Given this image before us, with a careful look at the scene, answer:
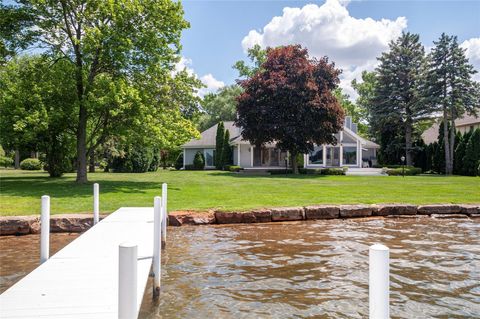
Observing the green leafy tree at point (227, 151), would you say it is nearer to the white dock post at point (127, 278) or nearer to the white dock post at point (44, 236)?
the white dock post at point (44, 236)

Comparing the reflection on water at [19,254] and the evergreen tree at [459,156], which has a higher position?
the evergreen tree at [459,156]

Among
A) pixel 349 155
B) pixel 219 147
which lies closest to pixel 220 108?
pixel 219 147

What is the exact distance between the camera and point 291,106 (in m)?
30.5

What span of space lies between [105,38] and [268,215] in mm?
11220

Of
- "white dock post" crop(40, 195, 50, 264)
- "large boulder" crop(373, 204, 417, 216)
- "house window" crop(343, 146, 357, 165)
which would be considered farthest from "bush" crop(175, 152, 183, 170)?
"white dock post" crop(40, 195, 50, 264)

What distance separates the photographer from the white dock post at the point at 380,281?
7.61 feet

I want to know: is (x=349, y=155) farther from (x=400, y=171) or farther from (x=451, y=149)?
(x=451, y=149)

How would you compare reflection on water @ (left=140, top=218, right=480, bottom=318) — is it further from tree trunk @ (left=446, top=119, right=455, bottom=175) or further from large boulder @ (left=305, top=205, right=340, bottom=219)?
tree trunk @ (left=446, top=119, right=455, bottom=175)

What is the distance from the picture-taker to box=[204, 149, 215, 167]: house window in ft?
131

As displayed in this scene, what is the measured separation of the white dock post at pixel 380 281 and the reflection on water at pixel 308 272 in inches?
97.4

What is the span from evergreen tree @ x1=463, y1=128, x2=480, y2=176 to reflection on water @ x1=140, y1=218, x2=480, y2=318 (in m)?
25.1

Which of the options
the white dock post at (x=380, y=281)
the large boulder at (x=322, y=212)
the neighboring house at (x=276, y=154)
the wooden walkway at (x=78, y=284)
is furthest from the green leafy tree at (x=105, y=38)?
the neighboring house at (x=276, y=154)

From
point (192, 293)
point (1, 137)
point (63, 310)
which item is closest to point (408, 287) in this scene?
point (192, 293)

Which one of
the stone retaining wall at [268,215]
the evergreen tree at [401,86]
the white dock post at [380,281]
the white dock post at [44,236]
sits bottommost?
the stone retaining wall at [268,215]
